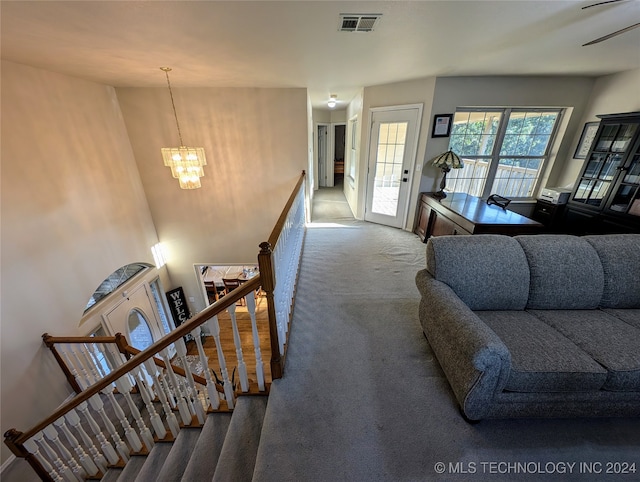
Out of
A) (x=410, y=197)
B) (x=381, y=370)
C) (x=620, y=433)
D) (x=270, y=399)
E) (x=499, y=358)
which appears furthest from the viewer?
(x=410, y=197)

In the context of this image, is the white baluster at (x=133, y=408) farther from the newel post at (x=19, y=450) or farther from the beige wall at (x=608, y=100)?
the beige wall at (x=608, y=100)

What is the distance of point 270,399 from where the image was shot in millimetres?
1441

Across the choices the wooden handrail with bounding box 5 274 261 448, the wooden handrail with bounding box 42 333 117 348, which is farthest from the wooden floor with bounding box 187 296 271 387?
the wooden handrail with bounding box 5 274 261 448

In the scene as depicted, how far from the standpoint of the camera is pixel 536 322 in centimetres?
159

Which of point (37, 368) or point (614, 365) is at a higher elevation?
point (614, 365)

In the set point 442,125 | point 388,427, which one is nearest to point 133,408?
point 388,427

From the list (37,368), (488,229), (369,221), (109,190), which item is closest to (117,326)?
(37,368)

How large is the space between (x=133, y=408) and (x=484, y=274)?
254cm

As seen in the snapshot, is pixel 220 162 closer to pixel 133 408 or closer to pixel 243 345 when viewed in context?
pixel 243 345

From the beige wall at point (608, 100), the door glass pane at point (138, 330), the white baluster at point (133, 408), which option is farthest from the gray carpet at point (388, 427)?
the beige wall at point (608, 100)

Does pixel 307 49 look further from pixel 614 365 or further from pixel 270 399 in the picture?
pixel 614 365

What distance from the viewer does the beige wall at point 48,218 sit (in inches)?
91.8

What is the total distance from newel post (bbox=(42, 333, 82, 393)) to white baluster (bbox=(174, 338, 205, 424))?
2100mm

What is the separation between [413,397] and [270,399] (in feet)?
2.78
